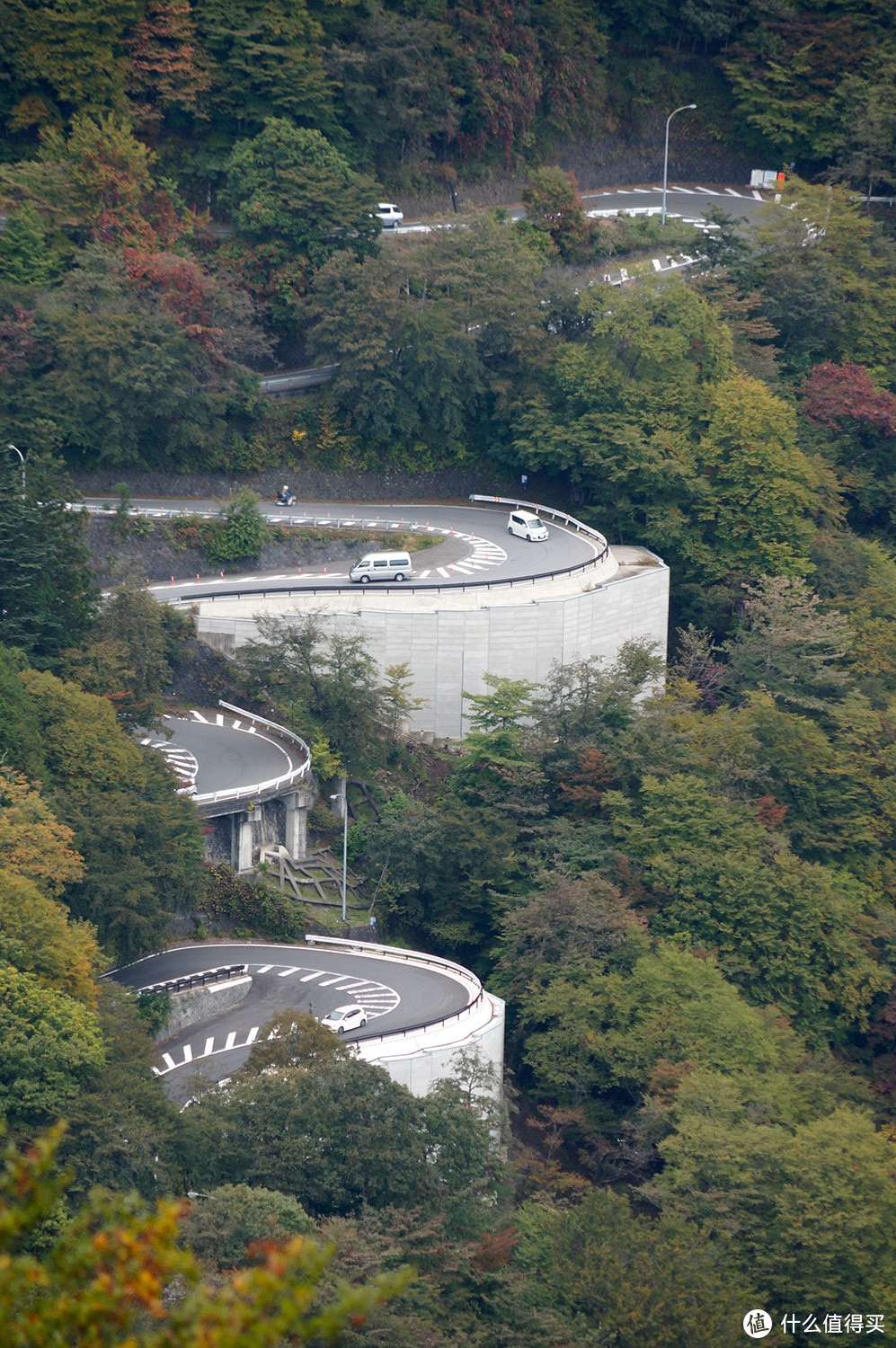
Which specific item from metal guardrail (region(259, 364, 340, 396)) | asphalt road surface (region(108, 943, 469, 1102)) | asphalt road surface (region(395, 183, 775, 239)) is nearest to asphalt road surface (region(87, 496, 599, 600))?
metal guardrail (region(259, 364, 340, 396))

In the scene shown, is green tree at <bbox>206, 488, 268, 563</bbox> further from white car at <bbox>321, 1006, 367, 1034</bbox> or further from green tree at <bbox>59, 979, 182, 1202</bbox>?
green tree at <bbox>59, 979, 182, 1202</bbox>

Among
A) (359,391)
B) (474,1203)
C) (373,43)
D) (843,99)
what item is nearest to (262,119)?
(373,43)

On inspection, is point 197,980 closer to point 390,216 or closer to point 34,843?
point 34,843

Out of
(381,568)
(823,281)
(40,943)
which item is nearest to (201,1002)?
(40,943)

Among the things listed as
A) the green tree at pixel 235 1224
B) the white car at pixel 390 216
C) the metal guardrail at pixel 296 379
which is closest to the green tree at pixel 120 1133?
the green tree at pixel 235 1224

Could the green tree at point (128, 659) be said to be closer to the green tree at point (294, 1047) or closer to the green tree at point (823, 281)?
the green tree at point (294, 1047)

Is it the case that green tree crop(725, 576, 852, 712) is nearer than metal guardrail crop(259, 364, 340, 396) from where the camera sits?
Yes
